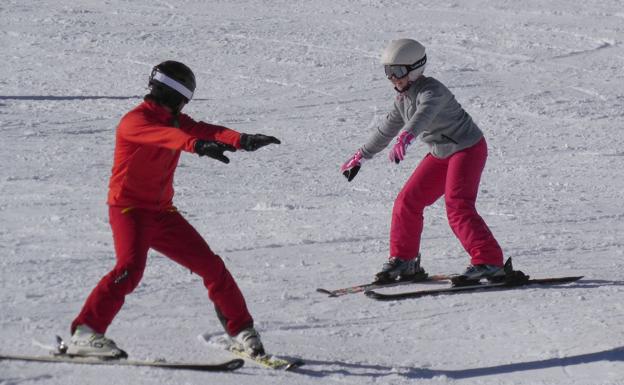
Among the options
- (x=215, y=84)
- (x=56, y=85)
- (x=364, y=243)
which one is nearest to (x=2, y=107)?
(x=56, y=85)

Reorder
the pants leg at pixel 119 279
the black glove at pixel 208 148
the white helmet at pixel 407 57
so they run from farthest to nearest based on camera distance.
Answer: the white helmet at pixel 407 57
the pants leg at pixel 119 279
the black glove at pixel 208 148

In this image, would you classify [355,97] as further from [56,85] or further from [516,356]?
[516,356]

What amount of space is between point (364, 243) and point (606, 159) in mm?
4425

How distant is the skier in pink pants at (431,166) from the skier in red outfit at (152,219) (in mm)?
1698

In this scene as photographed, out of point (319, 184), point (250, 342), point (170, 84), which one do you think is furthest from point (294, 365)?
point (319, 184)

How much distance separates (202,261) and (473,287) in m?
2.31

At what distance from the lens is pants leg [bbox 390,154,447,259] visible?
265 inches

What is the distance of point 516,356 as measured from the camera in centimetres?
536

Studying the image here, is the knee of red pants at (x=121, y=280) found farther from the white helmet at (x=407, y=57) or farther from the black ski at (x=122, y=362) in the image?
the white helmet at (x=407, y=57)

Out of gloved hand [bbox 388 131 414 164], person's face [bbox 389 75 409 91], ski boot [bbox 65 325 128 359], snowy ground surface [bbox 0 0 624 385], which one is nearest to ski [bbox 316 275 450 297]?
snowy ground surface [bbox 0 0 624 385]

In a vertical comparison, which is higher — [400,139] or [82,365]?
[400,139]

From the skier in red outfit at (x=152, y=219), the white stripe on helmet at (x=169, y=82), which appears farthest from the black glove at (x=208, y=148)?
the white stripe on helmet at (x=169, y=82)

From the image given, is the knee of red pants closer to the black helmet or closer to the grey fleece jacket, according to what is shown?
the black helmet

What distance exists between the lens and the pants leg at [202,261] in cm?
503
